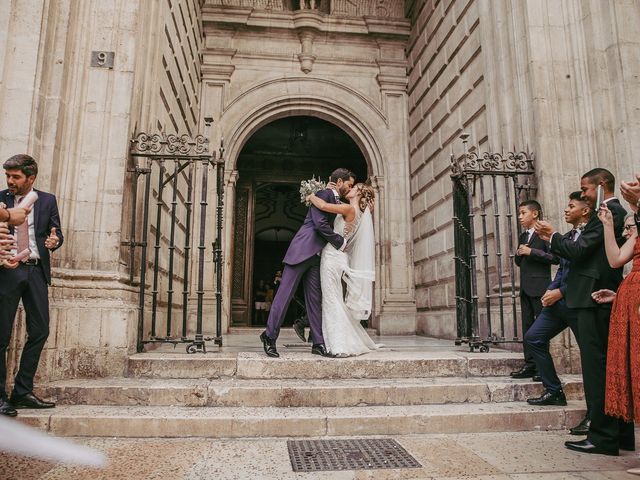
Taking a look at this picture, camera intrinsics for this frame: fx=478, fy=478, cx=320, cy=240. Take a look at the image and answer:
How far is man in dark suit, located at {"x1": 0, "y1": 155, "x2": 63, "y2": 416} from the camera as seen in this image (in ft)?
12.6

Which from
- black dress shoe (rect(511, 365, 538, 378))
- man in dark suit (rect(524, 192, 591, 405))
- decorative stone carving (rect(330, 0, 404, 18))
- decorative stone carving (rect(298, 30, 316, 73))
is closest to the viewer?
man in dark suit (rect(524, 192, 591, 405))

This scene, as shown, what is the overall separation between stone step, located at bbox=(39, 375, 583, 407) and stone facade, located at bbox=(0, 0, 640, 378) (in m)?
0.52

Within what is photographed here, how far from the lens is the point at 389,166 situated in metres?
11.3

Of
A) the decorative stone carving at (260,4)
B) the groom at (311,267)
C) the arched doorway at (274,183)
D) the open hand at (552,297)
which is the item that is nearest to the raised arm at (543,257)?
the open hand at (552,297)

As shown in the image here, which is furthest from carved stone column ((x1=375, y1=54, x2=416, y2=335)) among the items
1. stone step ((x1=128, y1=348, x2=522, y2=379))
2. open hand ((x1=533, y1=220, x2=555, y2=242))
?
open hand ((x1=533, y1=220, x2=555, y2=242))

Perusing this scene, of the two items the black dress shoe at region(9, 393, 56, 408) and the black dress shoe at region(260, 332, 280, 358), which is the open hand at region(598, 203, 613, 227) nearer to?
the black dress shoe at region(260, 332, 280, 358)

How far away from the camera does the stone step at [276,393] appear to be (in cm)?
432

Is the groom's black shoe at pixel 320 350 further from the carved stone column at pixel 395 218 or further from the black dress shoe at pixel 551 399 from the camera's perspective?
the carved stone column at pixel 395 218

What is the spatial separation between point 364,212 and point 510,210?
202cm

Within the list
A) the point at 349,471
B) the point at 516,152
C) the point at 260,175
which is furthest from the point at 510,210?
the point at 260,175

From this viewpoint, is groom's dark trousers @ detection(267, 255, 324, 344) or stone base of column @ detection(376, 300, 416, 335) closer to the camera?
groom's dark trousers @ detection(267, 255, 324, 344)

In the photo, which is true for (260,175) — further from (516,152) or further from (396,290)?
(516,152)

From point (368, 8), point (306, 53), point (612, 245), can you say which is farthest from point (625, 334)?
point (368, 8)

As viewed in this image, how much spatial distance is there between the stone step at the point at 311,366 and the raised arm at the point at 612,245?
2192mm
